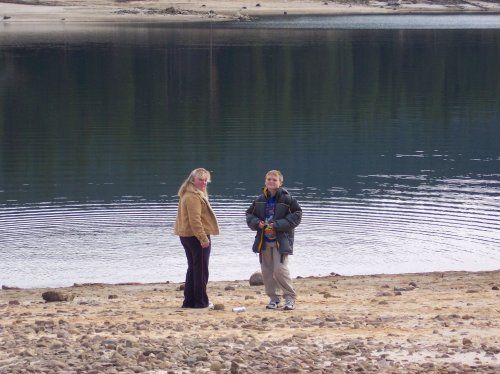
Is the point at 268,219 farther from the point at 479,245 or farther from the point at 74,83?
the point at 74,83

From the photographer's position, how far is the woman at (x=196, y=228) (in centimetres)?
1131

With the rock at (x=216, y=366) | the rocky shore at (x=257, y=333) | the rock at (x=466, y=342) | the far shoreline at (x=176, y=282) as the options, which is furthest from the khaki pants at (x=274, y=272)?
the far shoreline at (x=176, y=282)

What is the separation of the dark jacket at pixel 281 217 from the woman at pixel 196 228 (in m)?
0.47

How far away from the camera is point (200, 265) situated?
38.3 ft

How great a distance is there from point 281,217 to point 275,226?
102 millimetres

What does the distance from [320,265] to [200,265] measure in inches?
223

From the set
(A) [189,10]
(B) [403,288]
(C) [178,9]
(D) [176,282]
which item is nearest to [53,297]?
(D) [176,282]

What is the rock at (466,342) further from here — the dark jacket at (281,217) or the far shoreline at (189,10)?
the far shoreline at (189,10)

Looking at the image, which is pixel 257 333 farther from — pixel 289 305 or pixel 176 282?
pixel 176 282

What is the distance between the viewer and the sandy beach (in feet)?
356

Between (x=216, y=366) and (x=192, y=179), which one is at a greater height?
(x=192, y=179)

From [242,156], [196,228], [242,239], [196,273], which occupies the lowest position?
[242,156]

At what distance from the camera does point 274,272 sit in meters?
11.4

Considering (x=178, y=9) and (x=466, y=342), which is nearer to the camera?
(x=466, y=342)
